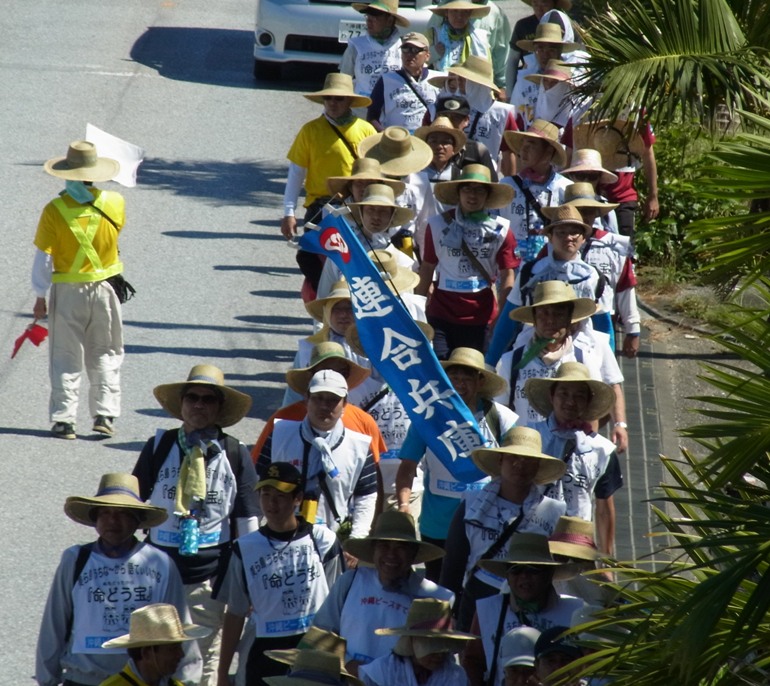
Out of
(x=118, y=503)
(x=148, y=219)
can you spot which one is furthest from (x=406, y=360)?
(x=148, y=219)

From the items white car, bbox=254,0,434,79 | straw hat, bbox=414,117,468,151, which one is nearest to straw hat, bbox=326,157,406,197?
straw hat, bbox=414,117,468,151

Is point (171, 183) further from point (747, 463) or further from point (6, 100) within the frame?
point (747, 463)

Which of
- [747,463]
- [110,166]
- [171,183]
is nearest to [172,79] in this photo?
[171,183]

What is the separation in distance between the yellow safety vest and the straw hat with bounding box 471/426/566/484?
13.4ft

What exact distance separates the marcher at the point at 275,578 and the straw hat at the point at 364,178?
3.45 metres

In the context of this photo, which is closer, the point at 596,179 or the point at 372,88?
the point at 596,179

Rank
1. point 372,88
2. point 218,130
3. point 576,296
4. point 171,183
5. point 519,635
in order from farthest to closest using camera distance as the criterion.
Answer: point 218,130 < point 171,183 < point 372,88 < point 576,296 < point 519,635

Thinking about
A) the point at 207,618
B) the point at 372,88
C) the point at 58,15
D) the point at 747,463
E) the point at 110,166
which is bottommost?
the point at 207,618

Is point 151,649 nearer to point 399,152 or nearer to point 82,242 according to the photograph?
point 82,242

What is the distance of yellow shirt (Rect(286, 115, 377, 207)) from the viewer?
1122 cm

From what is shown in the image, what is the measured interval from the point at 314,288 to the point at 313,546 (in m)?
4.15

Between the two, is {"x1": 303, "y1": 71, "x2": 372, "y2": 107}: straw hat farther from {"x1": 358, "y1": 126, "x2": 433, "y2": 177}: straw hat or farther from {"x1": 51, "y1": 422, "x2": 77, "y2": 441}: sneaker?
{"x1": 51, "y1": 422, "x2": 77, "y2": 441}: sneaker

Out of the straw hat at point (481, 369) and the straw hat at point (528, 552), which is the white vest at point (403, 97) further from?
the straw hat at point (528, 552)

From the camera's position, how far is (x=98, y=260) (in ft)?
34.0
